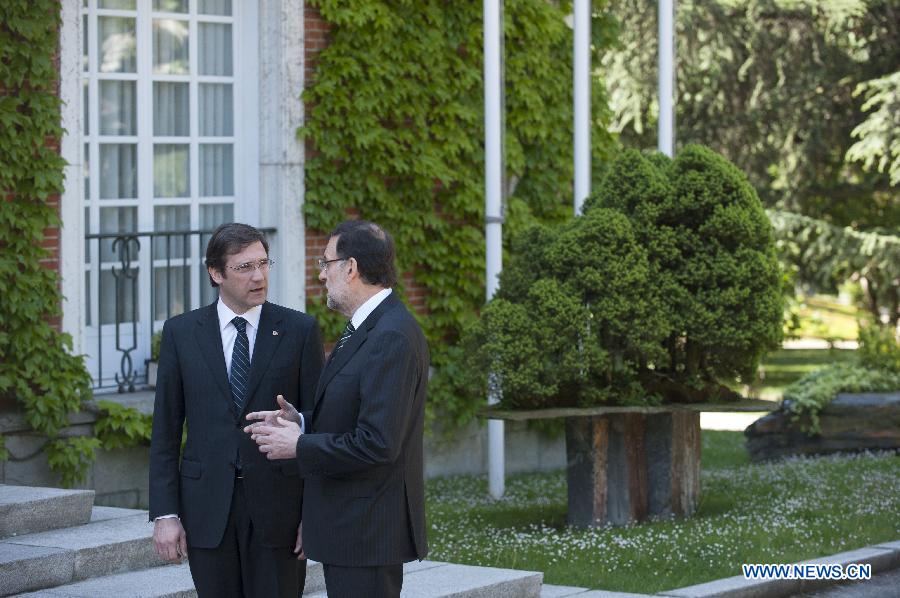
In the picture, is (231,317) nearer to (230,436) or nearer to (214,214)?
(230,436)

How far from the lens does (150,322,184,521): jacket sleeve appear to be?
15.2 feet

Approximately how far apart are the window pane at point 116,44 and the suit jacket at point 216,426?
5.39 meters

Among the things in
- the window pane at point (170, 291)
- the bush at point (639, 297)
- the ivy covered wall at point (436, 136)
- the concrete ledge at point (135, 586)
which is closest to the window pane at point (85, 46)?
the window pane at point (170, 291)

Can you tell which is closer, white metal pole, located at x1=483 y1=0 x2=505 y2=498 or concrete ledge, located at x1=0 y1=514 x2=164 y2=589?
concrete ledge, located at x1=0 y1=514 x2=164 y2=589

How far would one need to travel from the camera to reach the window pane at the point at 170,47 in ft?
32.5

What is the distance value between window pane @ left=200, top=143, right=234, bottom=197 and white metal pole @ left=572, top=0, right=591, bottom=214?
268 centimetres

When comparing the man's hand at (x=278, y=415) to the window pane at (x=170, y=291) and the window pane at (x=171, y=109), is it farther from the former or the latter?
the window pane at (x=171, y=109)

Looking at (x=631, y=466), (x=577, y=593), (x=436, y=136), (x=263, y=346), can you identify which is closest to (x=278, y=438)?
(x=263, y=346)

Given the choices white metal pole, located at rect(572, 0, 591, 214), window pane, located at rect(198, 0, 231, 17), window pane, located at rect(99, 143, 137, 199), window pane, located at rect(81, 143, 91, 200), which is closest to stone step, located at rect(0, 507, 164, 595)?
window pane, located at rect(81, 143, 91, 200)

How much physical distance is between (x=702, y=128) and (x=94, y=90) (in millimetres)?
15062

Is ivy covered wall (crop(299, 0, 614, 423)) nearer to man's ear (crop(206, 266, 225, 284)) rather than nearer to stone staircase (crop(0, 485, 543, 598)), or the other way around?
stone staircase (crop(0, 485, 543, 598))

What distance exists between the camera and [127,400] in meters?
9.37

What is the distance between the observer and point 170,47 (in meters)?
9.98

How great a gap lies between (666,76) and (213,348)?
25.0 ft
